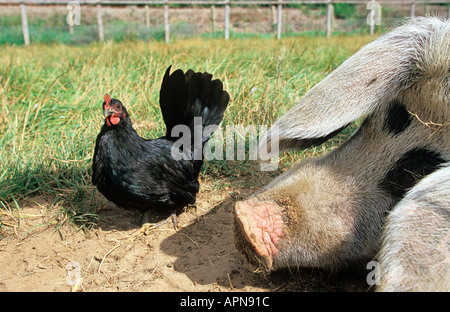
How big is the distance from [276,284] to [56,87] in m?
4.45

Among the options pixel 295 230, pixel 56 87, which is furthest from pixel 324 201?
pixel 56 87

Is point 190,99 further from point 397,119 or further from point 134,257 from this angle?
point 397,119

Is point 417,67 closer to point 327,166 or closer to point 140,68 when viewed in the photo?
point 327,166

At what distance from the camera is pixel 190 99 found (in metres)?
3.79

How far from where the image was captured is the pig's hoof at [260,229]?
1935 mm

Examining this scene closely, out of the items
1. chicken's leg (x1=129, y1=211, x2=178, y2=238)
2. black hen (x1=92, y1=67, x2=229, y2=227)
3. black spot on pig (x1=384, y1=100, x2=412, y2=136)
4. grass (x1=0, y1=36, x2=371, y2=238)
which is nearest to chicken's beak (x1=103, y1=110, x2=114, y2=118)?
black hen (x1=92, y1=67, x2=229, y2=227)

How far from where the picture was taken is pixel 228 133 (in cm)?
436

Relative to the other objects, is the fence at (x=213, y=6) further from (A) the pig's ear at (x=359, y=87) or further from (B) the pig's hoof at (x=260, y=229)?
(B) the pig's hoof at (x=260, y=229)

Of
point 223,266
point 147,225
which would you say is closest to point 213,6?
point 147,225

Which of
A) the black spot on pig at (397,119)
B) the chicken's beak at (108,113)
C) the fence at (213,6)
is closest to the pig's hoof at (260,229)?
the black spot on pig at (397,119)

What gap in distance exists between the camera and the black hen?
3252mm

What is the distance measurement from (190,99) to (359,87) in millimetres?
2049

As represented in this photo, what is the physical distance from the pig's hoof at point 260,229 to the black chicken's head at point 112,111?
Result: 1673 millimetres

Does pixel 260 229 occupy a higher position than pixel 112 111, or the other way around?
pixel 112 111
